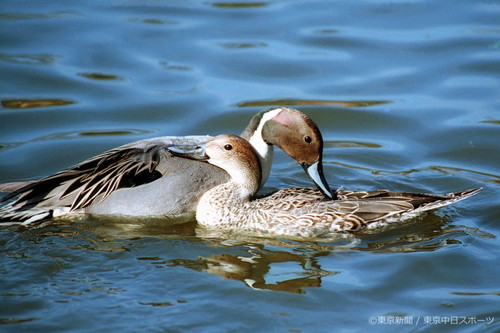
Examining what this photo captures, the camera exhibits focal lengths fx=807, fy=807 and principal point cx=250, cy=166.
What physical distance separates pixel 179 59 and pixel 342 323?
6.75 meters

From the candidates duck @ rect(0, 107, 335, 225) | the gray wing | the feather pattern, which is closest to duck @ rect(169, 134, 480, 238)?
duck @ rect(0, 107, 335, 225)

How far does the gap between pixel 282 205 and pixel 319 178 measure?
0.50m

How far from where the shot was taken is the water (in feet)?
20.9

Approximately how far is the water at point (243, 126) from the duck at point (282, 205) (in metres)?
0.18

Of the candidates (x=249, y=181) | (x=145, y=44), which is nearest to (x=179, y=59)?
(x=145, y=44)

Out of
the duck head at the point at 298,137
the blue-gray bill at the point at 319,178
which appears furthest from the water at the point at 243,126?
the duck head at the point at 298,137

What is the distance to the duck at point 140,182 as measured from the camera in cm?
794

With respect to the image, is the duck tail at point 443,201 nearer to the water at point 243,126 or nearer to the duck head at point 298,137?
the water at point 243,126

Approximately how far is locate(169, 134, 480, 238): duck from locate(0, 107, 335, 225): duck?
143 millimetres

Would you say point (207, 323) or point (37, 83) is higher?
point (37, 83)

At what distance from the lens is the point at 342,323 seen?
6.16 m

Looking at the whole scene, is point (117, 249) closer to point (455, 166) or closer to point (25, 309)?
point (25, 309)

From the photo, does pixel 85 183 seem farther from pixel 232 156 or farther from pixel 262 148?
pixel 262 148

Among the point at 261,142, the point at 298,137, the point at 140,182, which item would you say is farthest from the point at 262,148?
the point at 140,182
